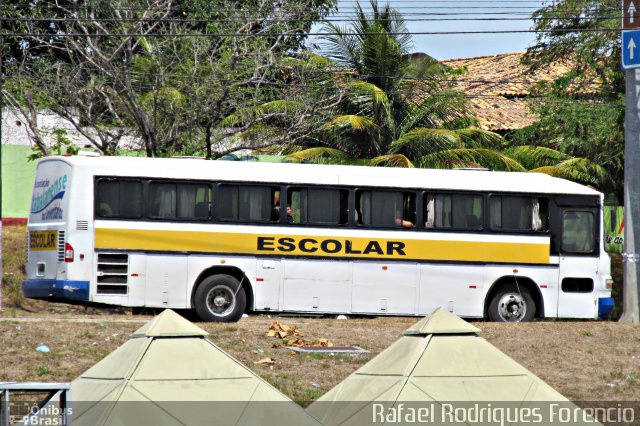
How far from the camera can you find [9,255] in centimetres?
2669

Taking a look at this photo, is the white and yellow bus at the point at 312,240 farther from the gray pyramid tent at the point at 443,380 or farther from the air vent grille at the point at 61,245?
the gray pyramid tent at the point at 443,380

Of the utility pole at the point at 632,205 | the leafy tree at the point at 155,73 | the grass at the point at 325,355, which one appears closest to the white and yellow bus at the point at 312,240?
the utility pole at the point at 632,205

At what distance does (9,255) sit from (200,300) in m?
9.94

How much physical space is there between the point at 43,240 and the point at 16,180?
1085cm

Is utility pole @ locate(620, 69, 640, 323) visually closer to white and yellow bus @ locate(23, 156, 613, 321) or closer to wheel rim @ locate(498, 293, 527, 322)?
white and yellow bus @ locate(23, 156, 613, 321)

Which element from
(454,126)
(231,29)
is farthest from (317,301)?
(454,126)

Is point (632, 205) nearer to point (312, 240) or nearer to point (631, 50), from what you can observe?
point (631, 50)

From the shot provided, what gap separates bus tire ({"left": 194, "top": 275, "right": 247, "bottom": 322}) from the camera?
18.8m

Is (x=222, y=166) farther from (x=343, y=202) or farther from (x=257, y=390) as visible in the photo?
(x=257, y=390)

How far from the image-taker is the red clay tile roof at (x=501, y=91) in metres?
35.3

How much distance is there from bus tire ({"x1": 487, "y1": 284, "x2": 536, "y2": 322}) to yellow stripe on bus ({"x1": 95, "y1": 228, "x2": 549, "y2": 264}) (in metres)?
0.61

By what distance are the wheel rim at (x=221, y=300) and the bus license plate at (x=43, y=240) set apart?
302cm

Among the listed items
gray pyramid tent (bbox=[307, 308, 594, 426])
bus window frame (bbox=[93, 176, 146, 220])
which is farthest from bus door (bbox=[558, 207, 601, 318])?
gray pyramid tent (bbox=[307, 308, 594, 426])

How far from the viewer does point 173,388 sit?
6.68 meters
